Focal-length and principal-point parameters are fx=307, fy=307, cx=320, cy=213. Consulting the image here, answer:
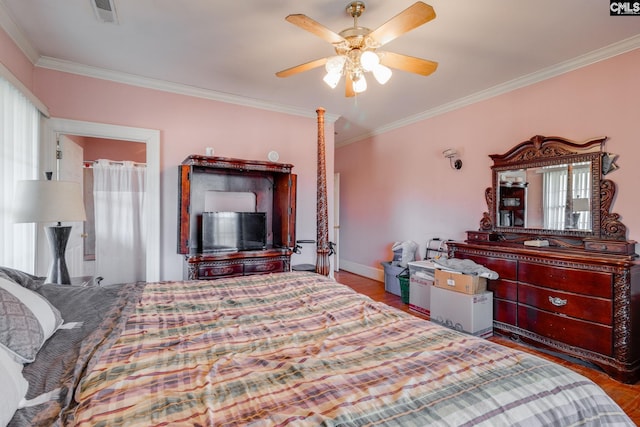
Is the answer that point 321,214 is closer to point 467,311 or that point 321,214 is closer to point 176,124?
point 467,311

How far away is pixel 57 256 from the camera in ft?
7.67

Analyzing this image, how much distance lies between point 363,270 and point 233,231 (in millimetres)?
2954

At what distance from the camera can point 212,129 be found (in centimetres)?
375

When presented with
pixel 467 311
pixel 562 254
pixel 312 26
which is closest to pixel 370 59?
pixel 312 26

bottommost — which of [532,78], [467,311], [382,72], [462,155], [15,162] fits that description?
[467,311]

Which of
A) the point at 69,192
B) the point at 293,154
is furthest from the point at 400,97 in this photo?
the point at 69,192

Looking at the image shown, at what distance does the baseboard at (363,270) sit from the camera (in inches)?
208

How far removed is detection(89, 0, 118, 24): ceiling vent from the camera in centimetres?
208

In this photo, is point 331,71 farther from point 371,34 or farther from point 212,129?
point 212,129

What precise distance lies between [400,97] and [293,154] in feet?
5.15

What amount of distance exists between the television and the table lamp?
3.81ft

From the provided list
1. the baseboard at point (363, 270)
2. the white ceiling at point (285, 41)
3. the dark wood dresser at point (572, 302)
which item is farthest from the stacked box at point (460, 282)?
the white ceiling at point (285, 41)

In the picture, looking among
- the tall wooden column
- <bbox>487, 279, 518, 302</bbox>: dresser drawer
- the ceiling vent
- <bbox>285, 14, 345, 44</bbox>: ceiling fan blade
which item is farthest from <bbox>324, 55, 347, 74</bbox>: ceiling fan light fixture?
<bbox>487, 279, 518, 302</bbox>: dresser drawer

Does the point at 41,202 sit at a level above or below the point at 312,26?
below
